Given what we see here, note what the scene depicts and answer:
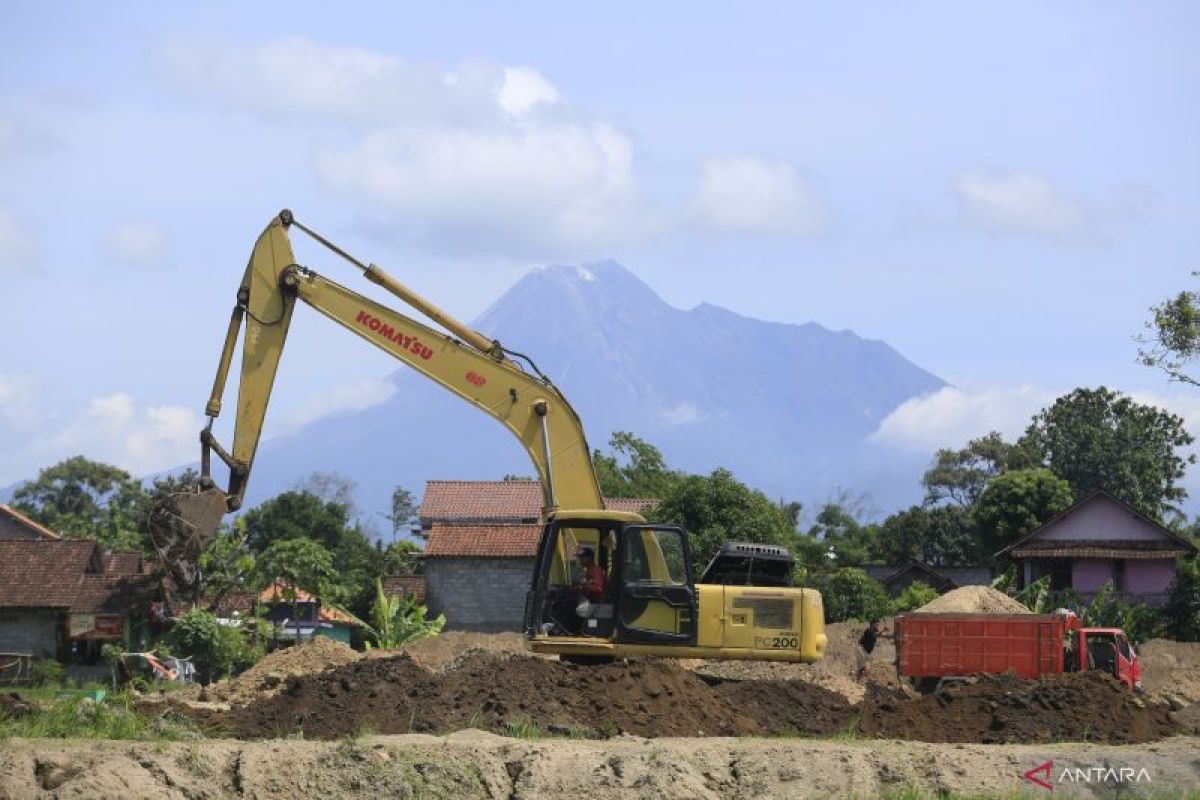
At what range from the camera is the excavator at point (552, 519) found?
22.3 meters

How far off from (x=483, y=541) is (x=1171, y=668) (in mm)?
22320

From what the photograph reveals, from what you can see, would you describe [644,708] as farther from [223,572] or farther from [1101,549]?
[1101,549]

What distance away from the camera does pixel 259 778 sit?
16.8 meters

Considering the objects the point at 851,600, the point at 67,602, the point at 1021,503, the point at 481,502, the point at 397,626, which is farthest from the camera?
the point at 1021,503

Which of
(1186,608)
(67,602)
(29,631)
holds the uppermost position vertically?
(1186,608)

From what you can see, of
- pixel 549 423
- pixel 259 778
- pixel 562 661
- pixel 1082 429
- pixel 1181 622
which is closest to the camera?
pixel 259 778

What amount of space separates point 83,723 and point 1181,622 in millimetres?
35803

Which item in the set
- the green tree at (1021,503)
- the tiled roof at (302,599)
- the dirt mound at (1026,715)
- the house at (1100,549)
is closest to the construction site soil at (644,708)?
the dirt mound at (1026,715)

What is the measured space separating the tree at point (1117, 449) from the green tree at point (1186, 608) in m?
29.1

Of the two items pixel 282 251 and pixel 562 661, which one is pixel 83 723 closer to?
pixel 562 661

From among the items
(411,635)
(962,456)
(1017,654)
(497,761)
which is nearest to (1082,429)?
(962,456)

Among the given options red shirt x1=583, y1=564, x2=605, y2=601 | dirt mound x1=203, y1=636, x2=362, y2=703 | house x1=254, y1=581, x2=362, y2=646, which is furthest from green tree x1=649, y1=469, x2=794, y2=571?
red shirt x1=583, y1=564, x2=605, y2=601

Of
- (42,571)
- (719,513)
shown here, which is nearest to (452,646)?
(719,513)

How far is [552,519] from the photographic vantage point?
74.1ft
